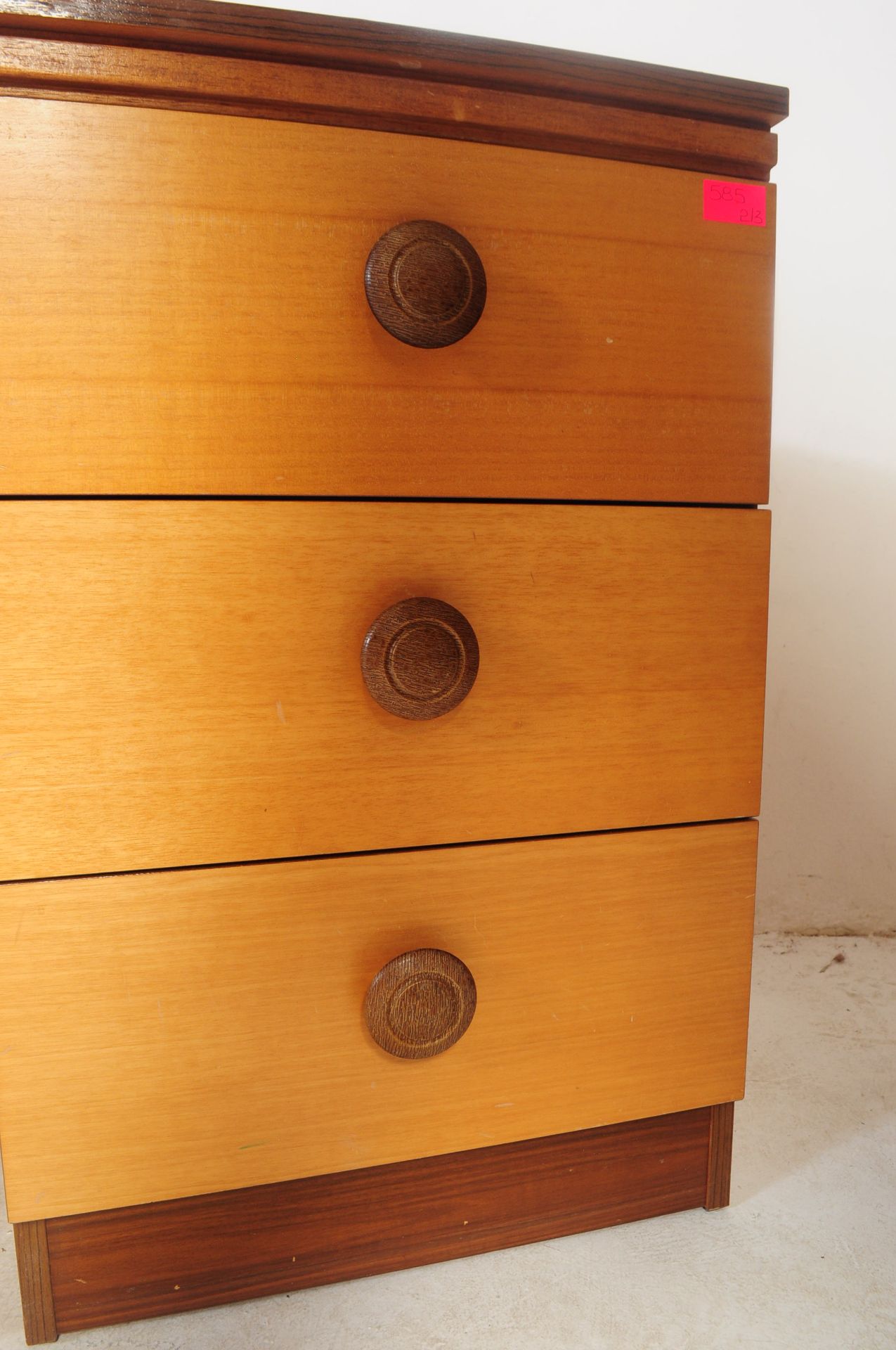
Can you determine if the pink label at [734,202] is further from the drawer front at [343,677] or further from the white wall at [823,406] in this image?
the white wall at [823,406]

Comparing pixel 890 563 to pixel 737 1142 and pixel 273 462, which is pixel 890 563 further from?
pixel 273 462

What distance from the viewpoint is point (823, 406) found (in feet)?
3.79

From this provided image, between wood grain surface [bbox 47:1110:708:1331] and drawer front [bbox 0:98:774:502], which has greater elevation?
drawer front [bbox 0:98:774:502]

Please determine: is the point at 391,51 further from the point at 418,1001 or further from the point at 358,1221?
the point at 358,1221

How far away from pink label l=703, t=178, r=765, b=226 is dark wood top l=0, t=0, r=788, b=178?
0.04 feet

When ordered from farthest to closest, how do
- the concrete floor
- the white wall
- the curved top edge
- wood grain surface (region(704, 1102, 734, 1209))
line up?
the white wall → wood grain surface (region(704, 1102, 734, 1209)) → the concrete floor → the curved top edge

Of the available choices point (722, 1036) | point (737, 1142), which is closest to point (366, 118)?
Answer: point (722, 1036)

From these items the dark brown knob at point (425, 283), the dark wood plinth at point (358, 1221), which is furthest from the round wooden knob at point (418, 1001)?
the dark brown knob at point (425, 283)

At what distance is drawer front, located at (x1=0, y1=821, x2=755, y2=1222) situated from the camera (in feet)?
1.72

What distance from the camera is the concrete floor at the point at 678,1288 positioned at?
565 mm

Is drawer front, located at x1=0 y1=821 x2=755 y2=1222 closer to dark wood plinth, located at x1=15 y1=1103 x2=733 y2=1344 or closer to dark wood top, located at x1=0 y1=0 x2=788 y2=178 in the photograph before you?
dark wood plinth, located at x1=15 y1=1103 x2=733 y2=1344

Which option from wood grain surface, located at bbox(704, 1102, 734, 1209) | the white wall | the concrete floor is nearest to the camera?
the concrete floor

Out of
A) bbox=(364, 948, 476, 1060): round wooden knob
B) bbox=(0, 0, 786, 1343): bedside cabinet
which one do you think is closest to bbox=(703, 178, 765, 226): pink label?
bbox=(0, 0, 786, 1343): bedside cabinet

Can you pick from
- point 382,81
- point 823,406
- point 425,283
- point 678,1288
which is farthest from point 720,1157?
point 823,406
